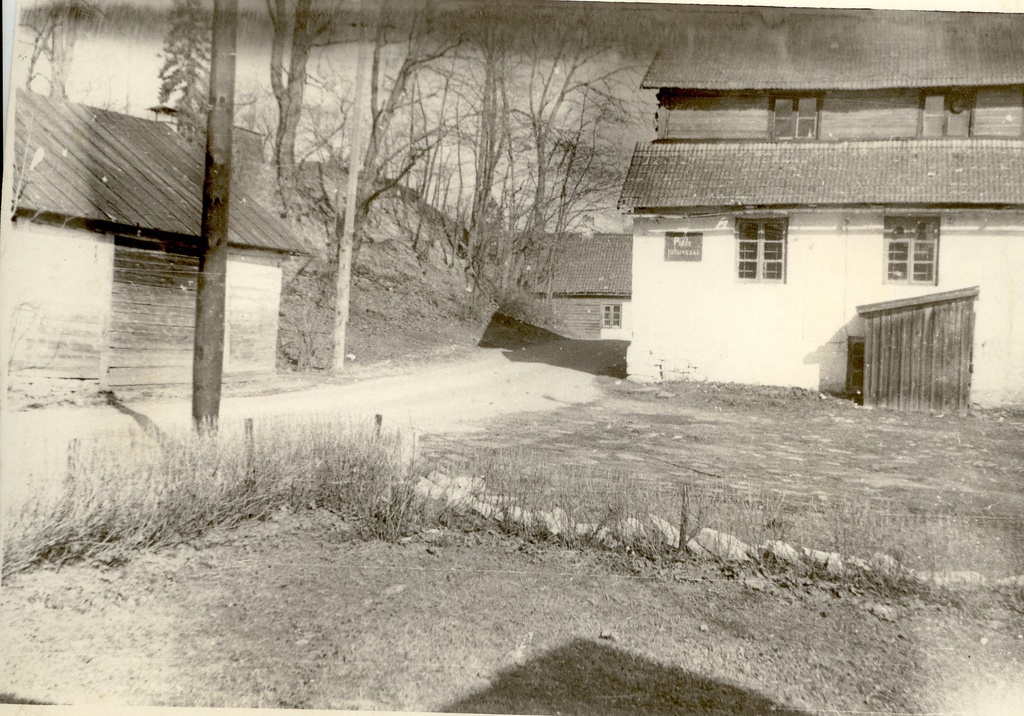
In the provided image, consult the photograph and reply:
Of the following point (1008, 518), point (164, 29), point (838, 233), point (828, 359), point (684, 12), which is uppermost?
point (684, 12)

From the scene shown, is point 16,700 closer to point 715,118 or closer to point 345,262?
point 345,262

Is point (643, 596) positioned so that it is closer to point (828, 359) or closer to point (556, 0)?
point (828, 359)

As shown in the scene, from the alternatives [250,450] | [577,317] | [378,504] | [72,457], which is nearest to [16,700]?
[72,457]

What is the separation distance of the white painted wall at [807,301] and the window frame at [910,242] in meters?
0.05

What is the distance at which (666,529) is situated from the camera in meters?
3.06

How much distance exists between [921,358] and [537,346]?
2621mm

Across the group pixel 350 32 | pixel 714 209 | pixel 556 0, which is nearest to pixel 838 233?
pixel 714 209

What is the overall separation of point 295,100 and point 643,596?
282cm

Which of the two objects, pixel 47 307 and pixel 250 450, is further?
pixel 250 450

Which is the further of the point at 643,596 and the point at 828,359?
the point at 828,359

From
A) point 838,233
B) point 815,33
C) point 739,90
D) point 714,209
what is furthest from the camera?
point 714,209

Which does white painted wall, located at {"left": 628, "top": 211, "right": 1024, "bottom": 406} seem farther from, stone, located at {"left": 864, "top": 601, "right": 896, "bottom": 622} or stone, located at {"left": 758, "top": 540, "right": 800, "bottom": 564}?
stone, located at {"left": 864, "top": 601, "right": 896, "bottom": 622}

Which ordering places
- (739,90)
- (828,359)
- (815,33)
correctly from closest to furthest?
(815,33), (739,90), (828,359)

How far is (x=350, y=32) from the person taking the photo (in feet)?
10.3
